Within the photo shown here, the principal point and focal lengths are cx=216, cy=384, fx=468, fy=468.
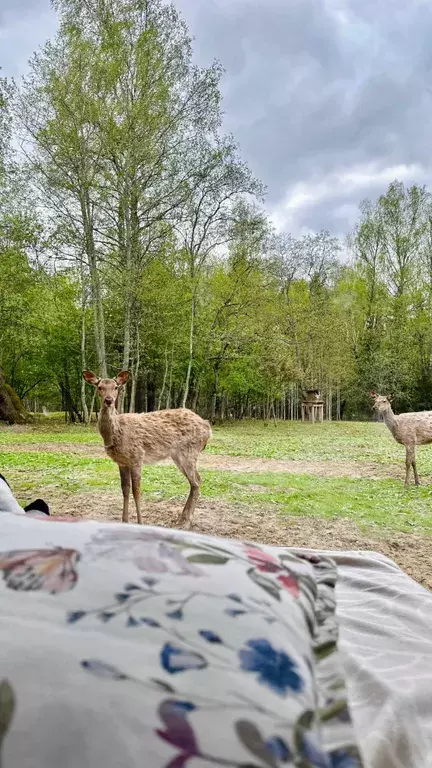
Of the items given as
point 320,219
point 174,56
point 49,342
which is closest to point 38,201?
point 174,56

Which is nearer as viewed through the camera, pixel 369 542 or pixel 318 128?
pixel 369 542

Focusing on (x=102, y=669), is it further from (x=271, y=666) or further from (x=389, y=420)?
(x=389, y=420)

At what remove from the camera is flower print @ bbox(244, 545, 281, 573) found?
0.40 meters

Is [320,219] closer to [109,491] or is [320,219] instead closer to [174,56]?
[174,56]

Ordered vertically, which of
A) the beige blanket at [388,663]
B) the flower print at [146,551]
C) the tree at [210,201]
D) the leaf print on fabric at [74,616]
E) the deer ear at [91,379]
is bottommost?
the beige blanket at [388,663]

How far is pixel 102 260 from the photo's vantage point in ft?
27.3

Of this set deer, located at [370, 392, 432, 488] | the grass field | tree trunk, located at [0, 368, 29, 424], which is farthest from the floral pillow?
tree trunk, located at [0, 368, 29, 424]

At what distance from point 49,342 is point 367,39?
1102 centimetres

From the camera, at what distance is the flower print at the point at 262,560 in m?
0.40

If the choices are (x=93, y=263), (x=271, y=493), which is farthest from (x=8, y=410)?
(x=271, y=493)

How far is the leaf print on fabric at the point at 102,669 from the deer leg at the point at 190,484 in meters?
2.70

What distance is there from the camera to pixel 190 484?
300 centimetres

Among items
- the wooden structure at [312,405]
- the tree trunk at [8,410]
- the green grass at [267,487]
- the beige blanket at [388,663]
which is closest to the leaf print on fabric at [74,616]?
the beige blanket at [388,663]

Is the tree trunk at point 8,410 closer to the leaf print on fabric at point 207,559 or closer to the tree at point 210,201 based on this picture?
the tree at point 210,201
